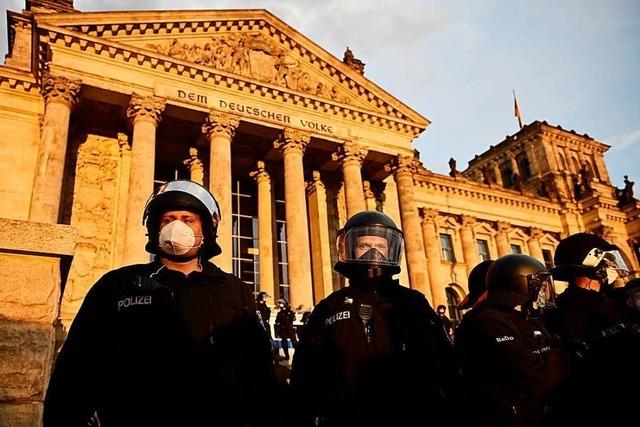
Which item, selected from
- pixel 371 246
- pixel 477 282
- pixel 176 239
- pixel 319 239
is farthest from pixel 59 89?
pixel 371 246

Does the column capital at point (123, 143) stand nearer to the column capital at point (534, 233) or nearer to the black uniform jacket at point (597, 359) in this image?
the black uniform jacket at point (597, 359)

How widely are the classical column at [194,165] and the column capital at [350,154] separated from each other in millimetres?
6240

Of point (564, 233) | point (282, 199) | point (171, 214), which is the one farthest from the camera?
point (564, 233)

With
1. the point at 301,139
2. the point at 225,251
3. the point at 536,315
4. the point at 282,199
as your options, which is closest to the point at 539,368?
the point at 536,315

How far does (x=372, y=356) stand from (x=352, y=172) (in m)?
18.7

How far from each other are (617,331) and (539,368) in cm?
97

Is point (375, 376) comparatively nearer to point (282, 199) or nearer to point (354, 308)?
point (354, 308)

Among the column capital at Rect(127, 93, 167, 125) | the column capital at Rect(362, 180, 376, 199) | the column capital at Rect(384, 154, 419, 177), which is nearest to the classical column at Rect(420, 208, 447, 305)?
the column capital at Rect(362, 180, 376, 199)

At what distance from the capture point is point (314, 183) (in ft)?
77.7

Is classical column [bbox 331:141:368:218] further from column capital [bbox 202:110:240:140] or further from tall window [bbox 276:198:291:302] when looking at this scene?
column capital [bbox 202:110:240:140]

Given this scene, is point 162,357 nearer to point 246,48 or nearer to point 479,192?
point 246,48

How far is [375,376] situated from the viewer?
9.64 ft

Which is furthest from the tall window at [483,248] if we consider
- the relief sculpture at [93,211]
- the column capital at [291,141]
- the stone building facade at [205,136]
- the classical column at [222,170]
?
the relief sculpture at [93,211]

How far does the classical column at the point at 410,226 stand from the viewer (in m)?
21.3
